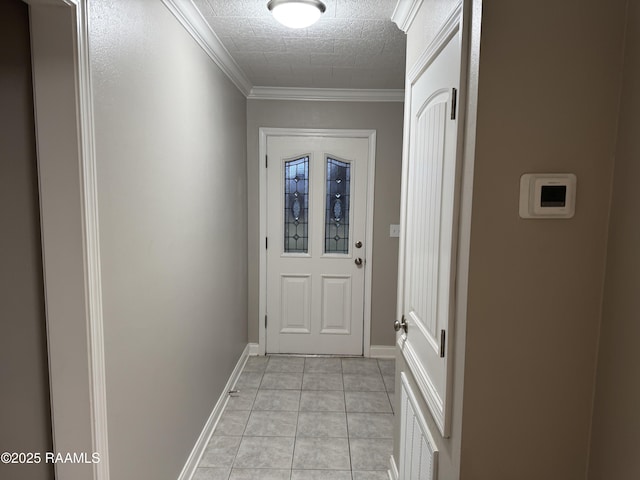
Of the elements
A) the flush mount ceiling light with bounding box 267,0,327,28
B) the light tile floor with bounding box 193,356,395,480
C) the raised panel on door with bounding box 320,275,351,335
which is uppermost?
the flush mount ceiling light with bounding box 267,0,327,28

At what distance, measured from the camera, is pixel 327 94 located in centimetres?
369

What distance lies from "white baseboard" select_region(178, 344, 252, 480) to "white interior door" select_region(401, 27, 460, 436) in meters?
1.28

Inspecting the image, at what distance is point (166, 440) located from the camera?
1938mm

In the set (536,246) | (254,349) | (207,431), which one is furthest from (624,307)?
(254,349)

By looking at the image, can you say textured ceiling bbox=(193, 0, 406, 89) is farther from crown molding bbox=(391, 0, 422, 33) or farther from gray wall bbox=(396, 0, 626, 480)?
gray wall bbox=(396, 0, 626, 480)

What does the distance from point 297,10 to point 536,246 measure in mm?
1451

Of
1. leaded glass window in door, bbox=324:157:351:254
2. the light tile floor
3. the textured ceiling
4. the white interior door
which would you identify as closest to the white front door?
leaded glass window in door, bbox=324:157:351:254

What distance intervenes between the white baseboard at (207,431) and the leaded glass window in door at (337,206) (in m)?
1.29

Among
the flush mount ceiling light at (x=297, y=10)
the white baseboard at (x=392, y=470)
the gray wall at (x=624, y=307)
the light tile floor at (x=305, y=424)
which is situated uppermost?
the flush mount ceiling light at (x=297, y=10)

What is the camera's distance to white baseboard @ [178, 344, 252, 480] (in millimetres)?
2244

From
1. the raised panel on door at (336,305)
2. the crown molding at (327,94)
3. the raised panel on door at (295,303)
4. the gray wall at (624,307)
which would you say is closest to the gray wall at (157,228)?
the crown molding at (327,94)

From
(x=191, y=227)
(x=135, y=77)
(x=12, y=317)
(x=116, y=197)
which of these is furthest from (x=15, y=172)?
(x=191, y=227)

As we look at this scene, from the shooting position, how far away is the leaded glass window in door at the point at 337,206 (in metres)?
3.82

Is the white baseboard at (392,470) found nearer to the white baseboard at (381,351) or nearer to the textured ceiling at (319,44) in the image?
the white baseboard at (381,351)
